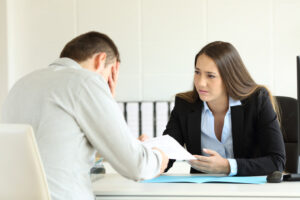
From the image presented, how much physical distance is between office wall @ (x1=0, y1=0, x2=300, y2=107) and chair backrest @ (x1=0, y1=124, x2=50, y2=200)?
137 inches

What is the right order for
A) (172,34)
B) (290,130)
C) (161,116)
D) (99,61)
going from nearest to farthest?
(99,61)
(290,130)
(161,116)
(172,34)

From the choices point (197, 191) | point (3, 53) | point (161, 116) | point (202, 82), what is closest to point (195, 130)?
point (202, 82)

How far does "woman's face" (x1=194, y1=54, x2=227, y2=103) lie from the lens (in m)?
2.53

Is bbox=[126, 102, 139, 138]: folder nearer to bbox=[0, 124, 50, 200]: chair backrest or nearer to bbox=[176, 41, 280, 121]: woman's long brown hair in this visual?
bbox=[176, 41, 280, 121]: woman's long brown hair

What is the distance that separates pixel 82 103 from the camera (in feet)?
5.37

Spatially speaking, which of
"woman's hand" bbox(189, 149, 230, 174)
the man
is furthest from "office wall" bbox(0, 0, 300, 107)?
the man

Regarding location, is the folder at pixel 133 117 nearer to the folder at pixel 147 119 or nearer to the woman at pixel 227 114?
the folder at pixel 147 119

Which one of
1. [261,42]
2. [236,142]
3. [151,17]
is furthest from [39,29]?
[236,142]

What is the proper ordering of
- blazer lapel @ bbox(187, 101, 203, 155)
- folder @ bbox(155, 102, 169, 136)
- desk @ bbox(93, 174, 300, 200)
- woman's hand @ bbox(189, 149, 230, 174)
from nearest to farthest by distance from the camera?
desk @ bbox(93, 174, 300, 200), woman's hand @ bbox(189, 149, 230, 174), blazer lapel @ bbox(187, 101, 203, 155), folder @ bbox(155, 102, 169, 136)

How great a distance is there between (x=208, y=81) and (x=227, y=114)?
0.66 ft

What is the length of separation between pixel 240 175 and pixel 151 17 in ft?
9.57

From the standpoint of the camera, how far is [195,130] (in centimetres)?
260

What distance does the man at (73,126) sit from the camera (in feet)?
5.32

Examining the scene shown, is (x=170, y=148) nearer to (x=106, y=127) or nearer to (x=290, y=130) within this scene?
(x=106, y=127)
